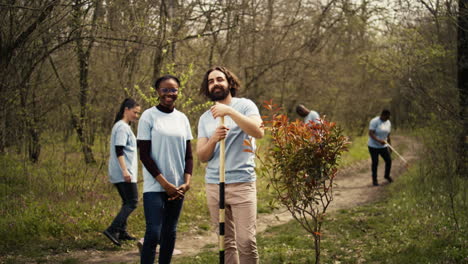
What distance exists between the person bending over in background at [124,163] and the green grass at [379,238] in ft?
3.79

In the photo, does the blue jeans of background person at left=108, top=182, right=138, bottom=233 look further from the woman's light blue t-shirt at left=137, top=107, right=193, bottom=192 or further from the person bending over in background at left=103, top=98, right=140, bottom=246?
the woman's light blue t-shirt at left=137, top=107, right=193, bottom=192

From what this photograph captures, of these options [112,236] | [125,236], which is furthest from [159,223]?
[125,236]

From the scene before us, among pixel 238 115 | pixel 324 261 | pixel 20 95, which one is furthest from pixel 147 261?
pixel 20 95

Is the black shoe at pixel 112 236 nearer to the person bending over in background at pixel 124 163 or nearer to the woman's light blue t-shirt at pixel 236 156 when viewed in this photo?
the person bending over in background at pixel 124 163

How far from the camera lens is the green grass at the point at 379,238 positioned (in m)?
5.62

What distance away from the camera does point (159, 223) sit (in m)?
4.34

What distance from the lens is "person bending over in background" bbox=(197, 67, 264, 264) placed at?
381 centimetres

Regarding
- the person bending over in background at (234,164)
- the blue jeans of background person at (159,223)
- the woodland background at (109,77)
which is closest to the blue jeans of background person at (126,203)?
the woodland background at (109,77)

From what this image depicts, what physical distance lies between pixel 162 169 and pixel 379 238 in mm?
3856

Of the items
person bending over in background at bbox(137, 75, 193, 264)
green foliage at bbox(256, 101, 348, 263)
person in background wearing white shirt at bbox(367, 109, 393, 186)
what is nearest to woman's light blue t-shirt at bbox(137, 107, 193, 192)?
person bending over in background at bbox(137, 75, 193, 264)

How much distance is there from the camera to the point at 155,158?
14.7 feet

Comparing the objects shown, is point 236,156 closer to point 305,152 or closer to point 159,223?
point 305,152

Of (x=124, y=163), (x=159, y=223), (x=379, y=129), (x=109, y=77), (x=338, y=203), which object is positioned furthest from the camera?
(x=379, y=129)

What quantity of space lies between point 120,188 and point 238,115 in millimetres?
3578
